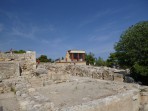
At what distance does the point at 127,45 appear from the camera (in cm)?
1386


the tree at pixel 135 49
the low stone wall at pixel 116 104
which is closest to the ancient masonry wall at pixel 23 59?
the tree at pixel 135 49

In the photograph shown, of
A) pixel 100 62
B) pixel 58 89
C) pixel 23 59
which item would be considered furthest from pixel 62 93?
pixel 100 62

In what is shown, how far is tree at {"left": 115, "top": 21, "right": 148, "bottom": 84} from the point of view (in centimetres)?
1223

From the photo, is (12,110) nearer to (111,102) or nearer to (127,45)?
(111,102)

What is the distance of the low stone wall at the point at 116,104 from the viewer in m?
6.18

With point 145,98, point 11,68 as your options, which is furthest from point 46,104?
point 11,68

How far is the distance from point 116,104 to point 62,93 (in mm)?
3052

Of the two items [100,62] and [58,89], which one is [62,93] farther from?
[100,62]

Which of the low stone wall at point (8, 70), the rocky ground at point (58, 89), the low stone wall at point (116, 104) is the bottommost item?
the low stone wall at point (116, 104)

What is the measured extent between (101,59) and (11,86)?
33209 millimetres

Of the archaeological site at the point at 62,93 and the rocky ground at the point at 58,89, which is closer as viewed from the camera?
the rocky ground at the point at 58,89

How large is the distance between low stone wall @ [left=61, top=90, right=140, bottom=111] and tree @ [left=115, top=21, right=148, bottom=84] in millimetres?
3688

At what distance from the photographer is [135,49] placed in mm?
13188

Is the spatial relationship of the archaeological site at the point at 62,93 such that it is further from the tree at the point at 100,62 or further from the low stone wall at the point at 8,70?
the tree at the point at 100,62
